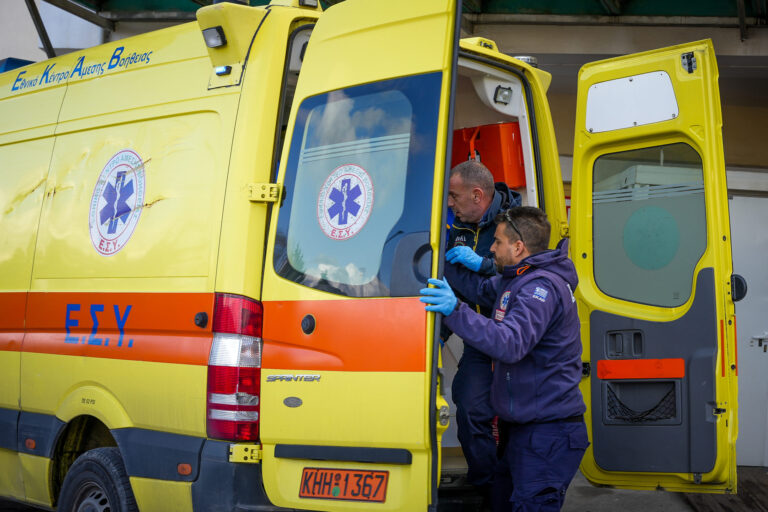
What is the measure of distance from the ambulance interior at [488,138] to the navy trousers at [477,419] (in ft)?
0.38

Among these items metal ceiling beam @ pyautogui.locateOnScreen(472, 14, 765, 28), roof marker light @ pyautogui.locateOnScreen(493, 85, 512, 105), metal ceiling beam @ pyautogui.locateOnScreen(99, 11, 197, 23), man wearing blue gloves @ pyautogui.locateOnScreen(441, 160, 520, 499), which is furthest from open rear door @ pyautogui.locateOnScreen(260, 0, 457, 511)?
metal ceiling beam @ pyautogui.locateOnScreen(99, 11, 197, 23)

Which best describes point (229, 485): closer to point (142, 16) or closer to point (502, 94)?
point (502, 94)

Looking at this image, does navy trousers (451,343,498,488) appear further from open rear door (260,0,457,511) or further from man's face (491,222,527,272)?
open rear door (260,0,457,511)

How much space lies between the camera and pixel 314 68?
344 cm

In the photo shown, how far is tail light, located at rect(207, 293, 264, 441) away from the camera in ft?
10.8

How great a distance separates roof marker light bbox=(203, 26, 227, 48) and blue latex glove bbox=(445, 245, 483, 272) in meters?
1.39

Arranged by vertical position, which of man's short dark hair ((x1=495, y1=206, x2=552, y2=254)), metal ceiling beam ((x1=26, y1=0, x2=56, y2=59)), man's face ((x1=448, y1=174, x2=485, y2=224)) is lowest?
man's short dark hair ((x1=495, y1=206, x2=552, y2=254))

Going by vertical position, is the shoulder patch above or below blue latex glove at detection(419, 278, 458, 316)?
above

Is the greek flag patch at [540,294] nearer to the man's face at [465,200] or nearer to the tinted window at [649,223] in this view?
the man's face at [465,200]

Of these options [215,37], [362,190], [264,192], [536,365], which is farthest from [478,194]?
[215,37]

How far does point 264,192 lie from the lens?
11.1 feet

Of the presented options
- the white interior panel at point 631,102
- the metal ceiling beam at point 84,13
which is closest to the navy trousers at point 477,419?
the white interior panel at point 631,102

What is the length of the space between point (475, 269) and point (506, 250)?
0.38m

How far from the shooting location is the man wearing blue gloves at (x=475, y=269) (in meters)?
4.05
